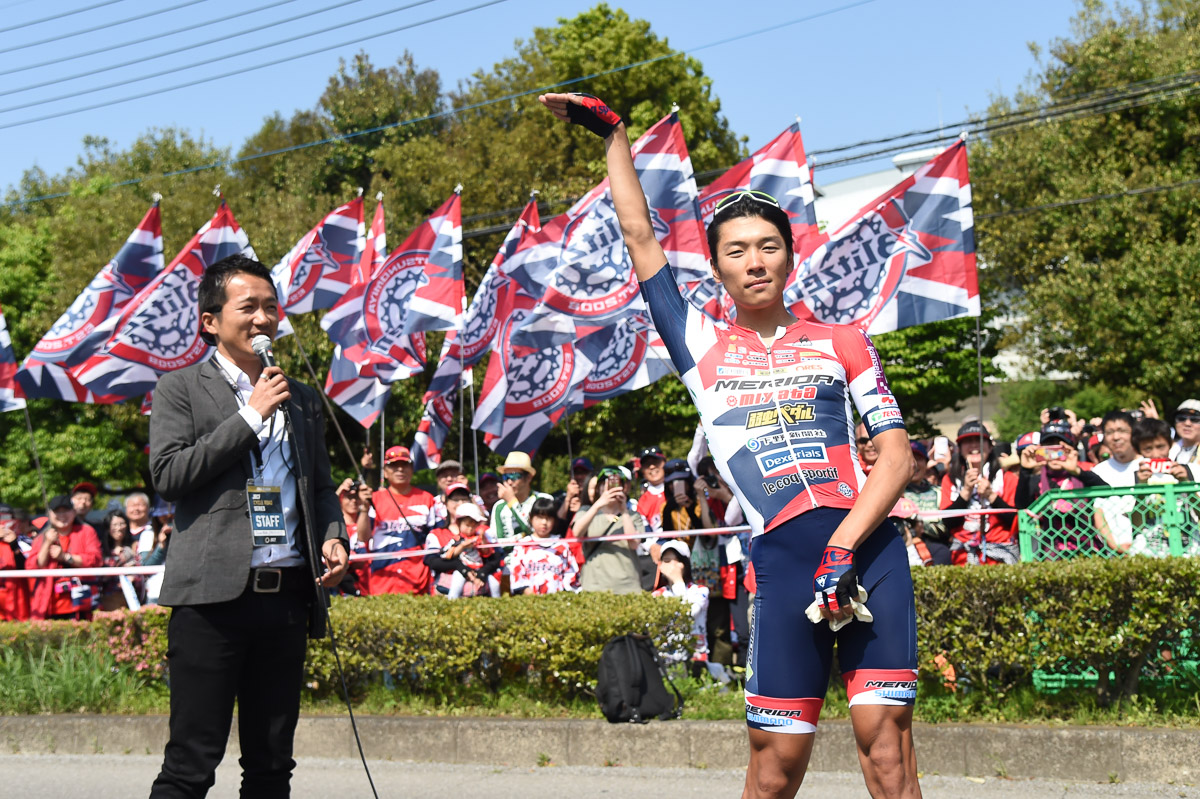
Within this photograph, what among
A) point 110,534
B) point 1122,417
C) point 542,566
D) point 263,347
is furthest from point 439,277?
point 263,347

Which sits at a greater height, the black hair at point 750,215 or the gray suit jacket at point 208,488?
the black hair at point 750,215

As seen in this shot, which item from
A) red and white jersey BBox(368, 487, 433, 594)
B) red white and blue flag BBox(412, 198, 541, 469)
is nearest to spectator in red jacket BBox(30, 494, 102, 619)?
red and white jersey BBox(368, 487, 433, 594)

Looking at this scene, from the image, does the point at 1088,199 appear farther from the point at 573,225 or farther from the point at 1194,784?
the point at 1194,784

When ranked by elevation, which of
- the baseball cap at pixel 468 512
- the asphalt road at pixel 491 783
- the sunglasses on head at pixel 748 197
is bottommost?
the asphalt road at pixel 491 783

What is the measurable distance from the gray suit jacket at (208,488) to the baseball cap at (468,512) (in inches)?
227

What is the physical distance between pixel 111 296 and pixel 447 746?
9.33 meters

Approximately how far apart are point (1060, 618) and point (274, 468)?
14.4 feet

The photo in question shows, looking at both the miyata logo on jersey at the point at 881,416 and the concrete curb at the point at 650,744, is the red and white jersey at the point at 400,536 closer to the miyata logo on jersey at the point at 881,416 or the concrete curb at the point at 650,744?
the concrete curb at the point at 650,744

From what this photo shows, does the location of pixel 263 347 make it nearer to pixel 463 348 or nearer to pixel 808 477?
pixel 808 477

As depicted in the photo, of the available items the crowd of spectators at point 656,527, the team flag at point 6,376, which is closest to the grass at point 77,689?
the crowd of spectators at point 656,527

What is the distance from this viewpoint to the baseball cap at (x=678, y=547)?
926 centimetres

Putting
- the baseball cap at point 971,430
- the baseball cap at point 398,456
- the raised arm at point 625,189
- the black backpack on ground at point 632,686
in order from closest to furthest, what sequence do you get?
the raised arm at point 625,189 → the black backpack on ground at point 632,686 → the baseball cap at point 971,430 → the baseball cap at point 398,456

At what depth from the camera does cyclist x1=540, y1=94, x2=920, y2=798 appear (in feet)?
10.1

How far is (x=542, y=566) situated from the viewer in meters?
9.48
